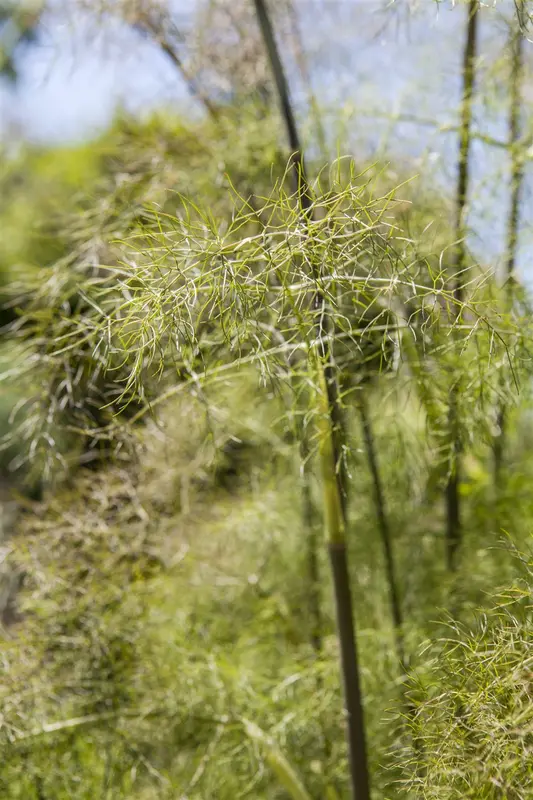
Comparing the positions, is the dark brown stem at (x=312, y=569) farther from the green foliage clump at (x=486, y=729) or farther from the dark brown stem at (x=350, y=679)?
the green foliage clump at (x=486, y=729)

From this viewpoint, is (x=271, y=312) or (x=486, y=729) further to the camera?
(x=271, y=312)

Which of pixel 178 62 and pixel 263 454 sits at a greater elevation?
pixel 178 62

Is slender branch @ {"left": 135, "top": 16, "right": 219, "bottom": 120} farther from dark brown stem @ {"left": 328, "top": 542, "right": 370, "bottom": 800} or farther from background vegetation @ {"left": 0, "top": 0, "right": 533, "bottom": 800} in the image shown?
dark brown stem @ {"left": 328, "top": 542, "right": 370, "bottom": 800}

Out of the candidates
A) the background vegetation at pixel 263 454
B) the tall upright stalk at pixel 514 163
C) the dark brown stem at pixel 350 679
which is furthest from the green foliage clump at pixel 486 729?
the tall upright stalk at pixel 514 163

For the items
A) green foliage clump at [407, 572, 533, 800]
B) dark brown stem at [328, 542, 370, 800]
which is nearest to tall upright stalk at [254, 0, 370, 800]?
dark brown stem at [328, 542, 370, 800]

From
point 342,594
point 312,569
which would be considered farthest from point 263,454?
point 342,594

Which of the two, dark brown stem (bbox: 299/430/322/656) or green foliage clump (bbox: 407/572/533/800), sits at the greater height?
green foliage clump (bbox: 407/572/533/800)

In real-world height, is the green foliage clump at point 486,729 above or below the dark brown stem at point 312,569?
above

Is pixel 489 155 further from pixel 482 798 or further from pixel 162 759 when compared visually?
pixel 162 759

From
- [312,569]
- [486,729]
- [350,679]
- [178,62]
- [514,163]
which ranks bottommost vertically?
[312,569]

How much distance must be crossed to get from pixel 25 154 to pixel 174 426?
2.44 meters

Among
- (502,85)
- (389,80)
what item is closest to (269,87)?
(389,80)

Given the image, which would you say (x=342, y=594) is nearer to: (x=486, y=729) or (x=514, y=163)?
(x=486, y=729)

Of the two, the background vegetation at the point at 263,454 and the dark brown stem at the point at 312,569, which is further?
the dark brown stem at the point at 312,569
